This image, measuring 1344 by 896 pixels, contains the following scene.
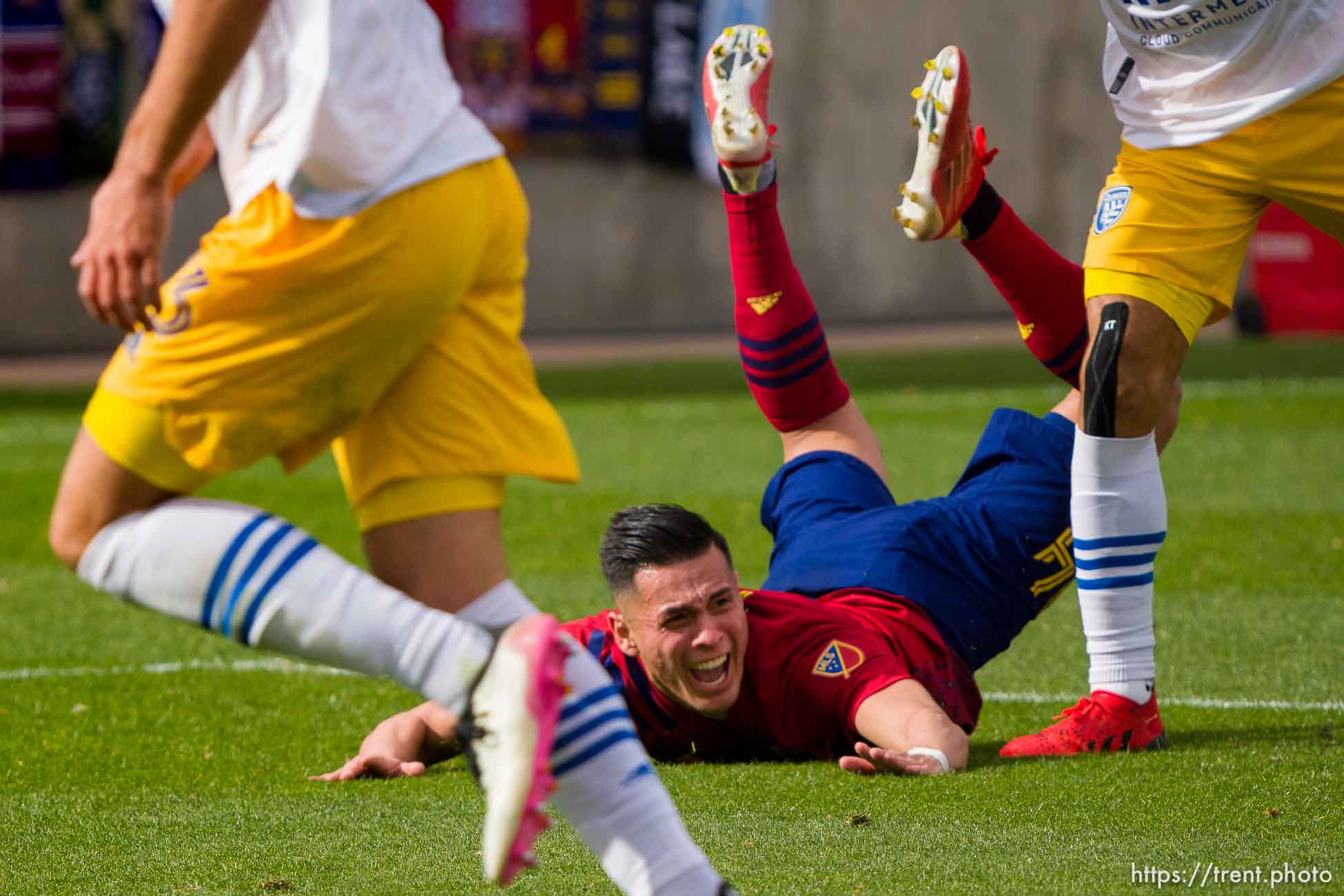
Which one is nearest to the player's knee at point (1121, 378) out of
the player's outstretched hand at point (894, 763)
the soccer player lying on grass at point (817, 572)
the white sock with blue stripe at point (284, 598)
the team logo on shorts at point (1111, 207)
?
the team logo on shorts at point (1111, 207)

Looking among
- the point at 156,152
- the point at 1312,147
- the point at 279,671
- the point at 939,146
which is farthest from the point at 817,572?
the point at 156,152

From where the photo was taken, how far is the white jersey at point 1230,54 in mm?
3990

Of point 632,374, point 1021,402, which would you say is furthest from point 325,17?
point 632,374

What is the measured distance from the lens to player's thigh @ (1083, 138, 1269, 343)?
3.95 metres

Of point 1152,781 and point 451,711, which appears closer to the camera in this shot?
point 451,711

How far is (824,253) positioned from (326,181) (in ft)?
61.5

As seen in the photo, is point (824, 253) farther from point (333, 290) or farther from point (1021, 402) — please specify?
point (333, 290)

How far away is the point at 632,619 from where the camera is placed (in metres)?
3.89

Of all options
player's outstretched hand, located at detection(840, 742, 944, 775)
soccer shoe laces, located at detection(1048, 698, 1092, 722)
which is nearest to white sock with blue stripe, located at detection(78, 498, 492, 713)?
player's outstretched hand, located at detection(840, 742, 944, 775)

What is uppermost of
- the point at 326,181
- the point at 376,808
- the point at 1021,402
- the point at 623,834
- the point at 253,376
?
the point at 326,181

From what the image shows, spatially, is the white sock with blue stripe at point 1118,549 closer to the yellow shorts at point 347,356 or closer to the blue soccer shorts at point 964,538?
the blue soccer shorts at point 964,538

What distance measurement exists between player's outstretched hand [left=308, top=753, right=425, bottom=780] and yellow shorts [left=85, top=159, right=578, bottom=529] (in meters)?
1.39

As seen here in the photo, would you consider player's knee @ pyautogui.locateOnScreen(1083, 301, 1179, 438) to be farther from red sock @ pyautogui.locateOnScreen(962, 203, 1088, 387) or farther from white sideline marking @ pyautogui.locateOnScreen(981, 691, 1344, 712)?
white sideline marking @ pyautogui.locateOnScreen(981, 691, 1344, 712)

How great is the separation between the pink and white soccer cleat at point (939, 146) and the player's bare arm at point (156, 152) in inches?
85.9
